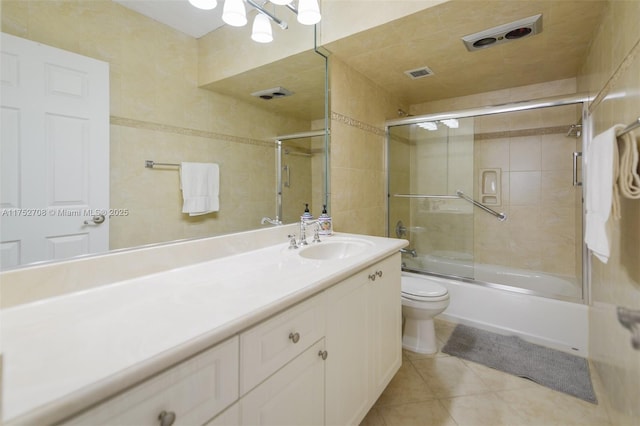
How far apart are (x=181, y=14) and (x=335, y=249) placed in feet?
4.32

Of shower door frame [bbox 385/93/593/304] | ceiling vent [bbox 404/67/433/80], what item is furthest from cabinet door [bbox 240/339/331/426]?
ceiling vent [bbox 404/67/433/80]

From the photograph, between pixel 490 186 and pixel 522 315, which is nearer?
pixel 522 315

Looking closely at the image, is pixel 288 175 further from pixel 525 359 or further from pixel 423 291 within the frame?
pixel 525 359

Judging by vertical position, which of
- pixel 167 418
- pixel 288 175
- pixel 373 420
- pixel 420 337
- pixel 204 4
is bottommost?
pixel 373 420

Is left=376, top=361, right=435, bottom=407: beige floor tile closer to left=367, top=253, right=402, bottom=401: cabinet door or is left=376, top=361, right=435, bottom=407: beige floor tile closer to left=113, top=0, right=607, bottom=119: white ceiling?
left=367, top=253, right=402, bottom=401: cabinet door

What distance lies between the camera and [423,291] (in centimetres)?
196

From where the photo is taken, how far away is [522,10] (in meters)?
1.50

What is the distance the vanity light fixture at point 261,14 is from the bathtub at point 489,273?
2.20 metres

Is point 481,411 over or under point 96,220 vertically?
under

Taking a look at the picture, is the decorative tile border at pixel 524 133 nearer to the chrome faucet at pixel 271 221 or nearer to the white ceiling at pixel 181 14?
the chrome faucet at pixel 271 221

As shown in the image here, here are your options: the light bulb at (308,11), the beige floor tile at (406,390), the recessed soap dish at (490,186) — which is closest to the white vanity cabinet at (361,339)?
the beige floor tile at (406,390)

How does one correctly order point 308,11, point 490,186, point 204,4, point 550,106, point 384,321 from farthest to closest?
point 490,186 → point 550,106 → point 308,11 → point 384,321 → point 204,4

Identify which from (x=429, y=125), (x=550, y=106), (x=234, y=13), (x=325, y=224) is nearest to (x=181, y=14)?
(x=234, y=13)

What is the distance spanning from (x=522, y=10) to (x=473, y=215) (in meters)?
1.76
